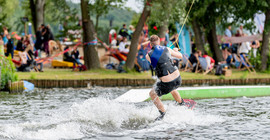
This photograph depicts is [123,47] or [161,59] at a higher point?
[123,47]

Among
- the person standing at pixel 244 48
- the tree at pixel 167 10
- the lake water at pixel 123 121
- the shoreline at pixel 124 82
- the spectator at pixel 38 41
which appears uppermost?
the tree at pixel 167 10

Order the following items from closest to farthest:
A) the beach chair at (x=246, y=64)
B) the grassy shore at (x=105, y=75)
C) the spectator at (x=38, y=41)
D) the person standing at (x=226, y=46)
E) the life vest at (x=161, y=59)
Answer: the life vest at (x=161, y=59), the grassy shore at (x=105, y=75), the beach chair at (x=246, y=64), the spectator at (x=38, y=41), the person standing at (x=226, y=46)

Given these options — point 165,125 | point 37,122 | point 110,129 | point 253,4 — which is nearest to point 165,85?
point 165,125

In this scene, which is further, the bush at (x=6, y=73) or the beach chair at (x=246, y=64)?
the beach chair at (x=246, y=64)

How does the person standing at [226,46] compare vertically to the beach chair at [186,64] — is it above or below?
above

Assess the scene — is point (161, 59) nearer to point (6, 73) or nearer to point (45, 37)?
point (6, 73)

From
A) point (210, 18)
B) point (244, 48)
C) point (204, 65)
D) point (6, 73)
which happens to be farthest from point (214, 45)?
point (6, 73)

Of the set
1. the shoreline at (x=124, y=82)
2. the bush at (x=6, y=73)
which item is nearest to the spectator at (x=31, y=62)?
the shoreline at (x=124, y=82)

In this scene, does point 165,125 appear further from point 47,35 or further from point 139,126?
point 47,35

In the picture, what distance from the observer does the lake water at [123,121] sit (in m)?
9.05

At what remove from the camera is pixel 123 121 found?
34.2 feet

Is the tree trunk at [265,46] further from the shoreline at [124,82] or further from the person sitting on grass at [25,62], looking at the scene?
the person sitting on grass at [25,62]

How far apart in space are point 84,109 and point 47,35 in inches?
564

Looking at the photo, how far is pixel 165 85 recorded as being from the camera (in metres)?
10.5
